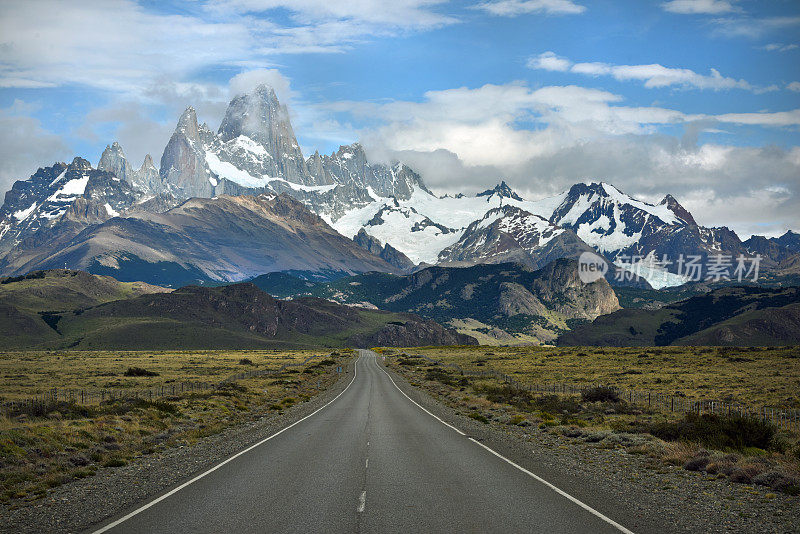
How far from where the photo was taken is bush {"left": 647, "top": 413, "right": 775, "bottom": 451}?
24.3 meters

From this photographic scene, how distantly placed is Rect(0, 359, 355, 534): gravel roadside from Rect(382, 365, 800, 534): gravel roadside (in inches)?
438

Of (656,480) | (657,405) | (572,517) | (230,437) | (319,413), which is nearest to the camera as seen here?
(572,517)

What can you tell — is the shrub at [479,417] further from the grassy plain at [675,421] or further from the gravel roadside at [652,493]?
the gravel roadside at [652,493]

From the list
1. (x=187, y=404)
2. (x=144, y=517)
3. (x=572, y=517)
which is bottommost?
(x=187, y=404)

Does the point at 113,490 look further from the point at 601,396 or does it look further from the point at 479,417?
the point at 601,396

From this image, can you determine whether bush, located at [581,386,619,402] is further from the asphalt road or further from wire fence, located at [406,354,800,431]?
the asphalt road

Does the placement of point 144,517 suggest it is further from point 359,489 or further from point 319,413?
point 319,413

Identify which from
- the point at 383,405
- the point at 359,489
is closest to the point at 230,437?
the point at 359,489

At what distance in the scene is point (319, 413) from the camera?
40.9 meters

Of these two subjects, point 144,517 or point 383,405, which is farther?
point 383,405

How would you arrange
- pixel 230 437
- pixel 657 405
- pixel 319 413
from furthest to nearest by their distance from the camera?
pixel 657 405, pixel 319 413, pixel 230 437

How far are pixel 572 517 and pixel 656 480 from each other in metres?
6.06

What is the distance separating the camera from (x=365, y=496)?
1605cm

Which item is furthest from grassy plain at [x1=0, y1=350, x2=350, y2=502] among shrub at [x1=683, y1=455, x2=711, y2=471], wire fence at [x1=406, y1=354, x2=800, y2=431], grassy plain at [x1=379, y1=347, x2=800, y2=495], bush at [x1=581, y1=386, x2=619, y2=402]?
wire fence at [x1=406, y1=354, x2=800, y2=431]
